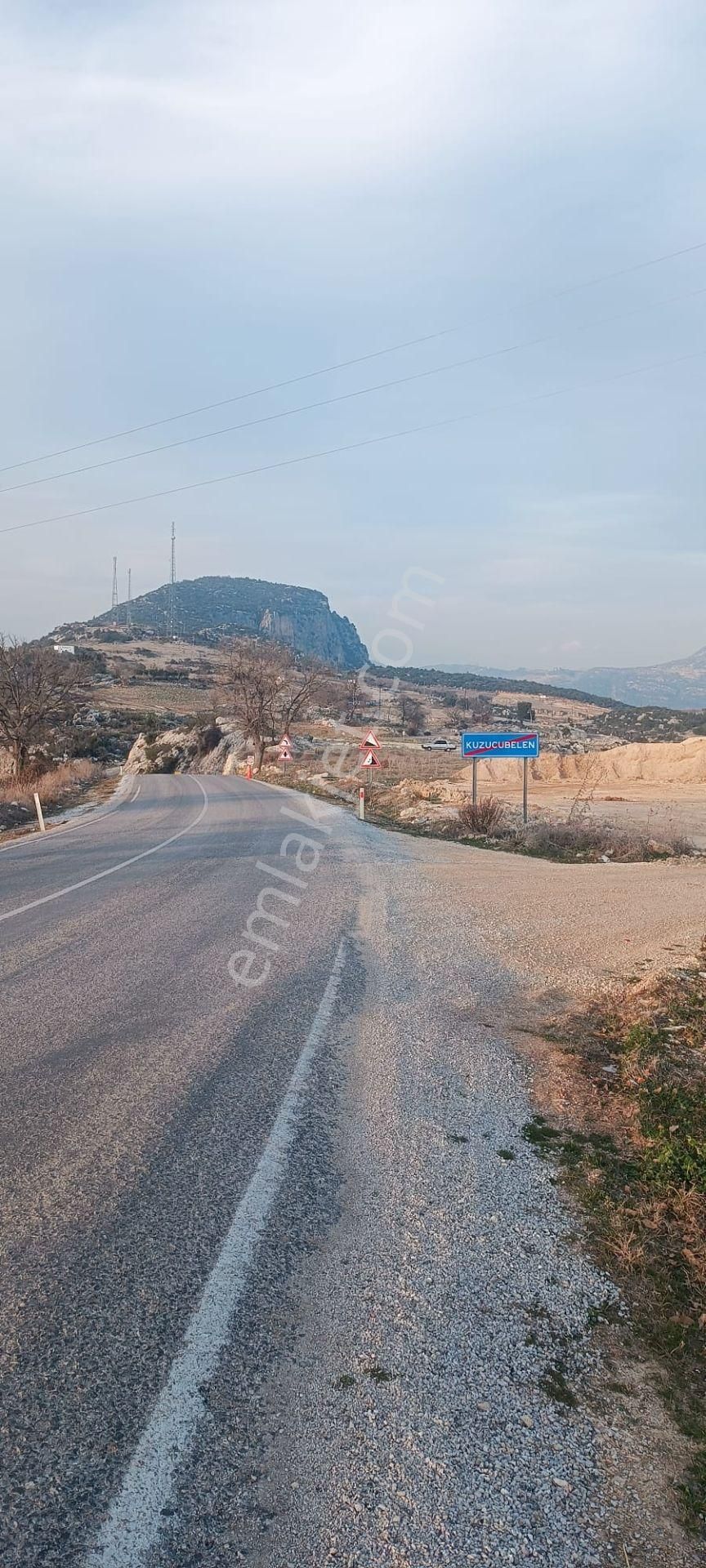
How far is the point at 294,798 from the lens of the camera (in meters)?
28.2

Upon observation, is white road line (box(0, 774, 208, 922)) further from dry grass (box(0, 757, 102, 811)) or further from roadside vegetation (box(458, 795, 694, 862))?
dry grass (box(0, 757, 102, 811))

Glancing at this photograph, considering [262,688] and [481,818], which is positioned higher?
[262,688]

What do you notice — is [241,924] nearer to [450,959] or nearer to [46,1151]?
[450,959]

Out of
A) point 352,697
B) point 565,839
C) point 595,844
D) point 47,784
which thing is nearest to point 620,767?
point 565,839

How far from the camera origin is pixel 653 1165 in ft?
12.7

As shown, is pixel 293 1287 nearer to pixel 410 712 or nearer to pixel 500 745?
pixel 500 745

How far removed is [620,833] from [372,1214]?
1431cm

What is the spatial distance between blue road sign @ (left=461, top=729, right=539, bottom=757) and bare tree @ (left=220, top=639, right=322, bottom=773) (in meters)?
29.3

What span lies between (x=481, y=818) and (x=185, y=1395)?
632 inches

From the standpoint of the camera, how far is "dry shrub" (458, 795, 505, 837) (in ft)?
58.7

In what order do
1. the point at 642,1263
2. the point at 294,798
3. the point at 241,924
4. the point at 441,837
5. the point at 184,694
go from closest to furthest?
the point at 642,1263
the point at 241,924
the point at 441,837
the point at 294,798
the point at 184,694

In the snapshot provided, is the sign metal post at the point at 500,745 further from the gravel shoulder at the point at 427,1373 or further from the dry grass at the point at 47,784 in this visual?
the dry grass at the point at 47,784

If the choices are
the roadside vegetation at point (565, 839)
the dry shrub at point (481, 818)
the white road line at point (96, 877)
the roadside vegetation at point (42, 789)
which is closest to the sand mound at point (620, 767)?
the roadside vegetation at point (42, 789)

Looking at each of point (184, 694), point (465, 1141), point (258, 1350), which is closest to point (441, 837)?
point (465, 1141)
